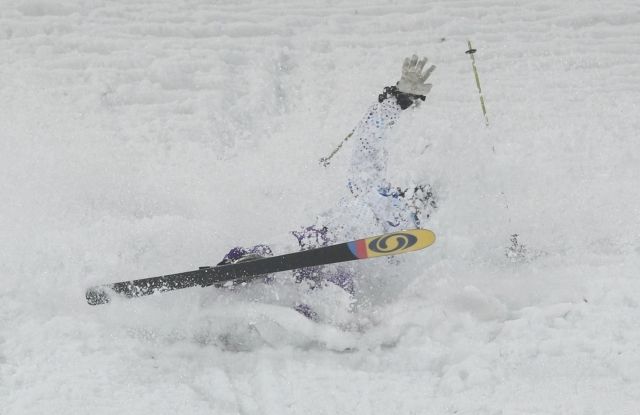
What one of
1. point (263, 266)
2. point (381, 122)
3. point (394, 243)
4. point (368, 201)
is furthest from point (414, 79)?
point (263, 266)

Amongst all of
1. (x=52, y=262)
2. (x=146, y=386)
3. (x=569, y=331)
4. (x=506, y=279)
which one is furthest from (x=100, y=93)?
(x=569, y=331)

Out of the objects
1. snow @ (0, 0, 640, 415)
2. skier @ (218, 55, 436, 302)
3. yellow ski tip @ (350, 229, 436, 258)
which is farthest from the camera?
skier @ (218, 55, 436, 302)

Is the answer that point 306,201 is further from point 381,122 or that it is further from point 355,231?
point 381,122

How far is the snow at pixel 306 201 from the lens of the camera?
3309 mm

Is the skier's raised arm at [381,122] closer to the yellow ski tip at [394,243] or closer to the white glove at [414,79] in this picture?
the white glove at [414,79]

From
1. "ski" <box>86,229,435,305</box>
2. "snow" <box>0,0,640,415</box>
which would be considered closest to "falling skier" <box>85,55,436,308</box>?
"ski" <box>86,229,435,305</box>

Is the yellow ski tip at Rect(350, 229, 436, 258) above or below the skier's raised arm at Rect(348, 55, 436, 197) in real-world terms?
below

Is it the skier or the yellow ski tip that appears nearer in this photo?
the yellow ski tip

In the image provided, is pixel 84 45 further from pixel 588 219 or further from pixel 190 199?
pixel 588 219

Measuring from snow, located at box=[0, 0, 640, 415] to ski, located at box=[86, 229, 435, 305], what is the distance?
12 centimetres

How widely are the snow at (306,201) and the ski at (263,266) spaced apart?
12cm

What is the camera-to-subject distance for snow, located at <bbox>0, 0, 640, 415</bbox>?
10.9 ft

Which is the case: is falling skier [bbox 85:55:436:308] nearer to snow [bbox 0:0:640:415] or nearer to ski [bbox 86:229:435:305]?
ski [bbox 86:229:435:305]

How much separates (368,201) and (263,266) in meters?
0.78
